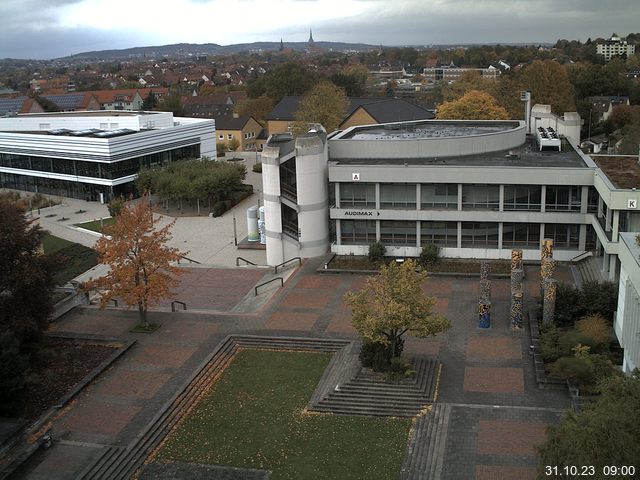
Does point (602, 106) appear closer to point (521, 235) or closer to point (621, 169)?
point (621, 169)

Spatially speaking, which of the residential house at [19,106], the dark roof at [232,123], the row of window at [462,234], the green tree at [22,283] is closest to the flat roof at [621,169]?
the row of window at [462,234]

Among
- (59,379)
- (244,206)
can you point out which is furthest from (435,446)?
(244,206)

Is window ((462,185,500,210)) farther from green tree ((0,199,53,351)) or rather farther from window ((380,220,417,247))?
green tree ((0,199,53,351))

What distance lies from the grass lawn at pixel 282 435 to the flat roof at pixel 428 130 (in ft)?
80.5

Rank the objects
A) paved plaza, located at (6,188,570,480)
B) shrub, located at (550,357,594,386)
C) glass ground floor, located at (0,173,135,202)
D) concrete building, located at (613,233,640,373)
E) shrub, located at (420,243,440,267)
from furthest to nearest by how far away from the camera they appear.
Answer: glass ground floor, located at (0,173,135,202)
shrub, located at (420,243,440,267)
shrub, located at (550,357,594,386)
paved plaza, located at (6,188,570,480)
concrete building, located at (613,233,640,373)

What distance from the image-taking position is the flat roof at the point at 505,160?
41.8 m

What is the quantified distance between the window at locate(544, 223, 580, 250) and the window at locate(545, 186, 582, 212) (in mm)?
982

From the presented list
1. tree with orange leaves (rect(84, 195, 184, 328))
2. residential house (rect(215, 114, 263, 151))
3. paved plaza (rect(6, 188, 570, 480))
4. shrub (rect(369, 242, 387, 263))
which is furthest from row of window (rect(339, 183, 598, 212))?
residential house (rect(215, 114, 263, 151))

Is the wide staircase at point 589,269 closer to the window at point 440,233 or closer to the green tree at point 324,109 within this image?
the window at point 440,233

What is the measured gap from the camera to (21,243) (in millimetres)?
27266

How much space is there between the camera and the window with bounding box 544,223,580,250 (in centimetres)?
3944

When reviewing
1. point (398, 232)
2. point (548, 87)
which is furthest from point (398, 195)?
point (548, 87)

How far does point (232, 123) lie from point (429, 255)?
209 ft

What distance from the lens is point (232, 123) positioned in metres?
98.4
